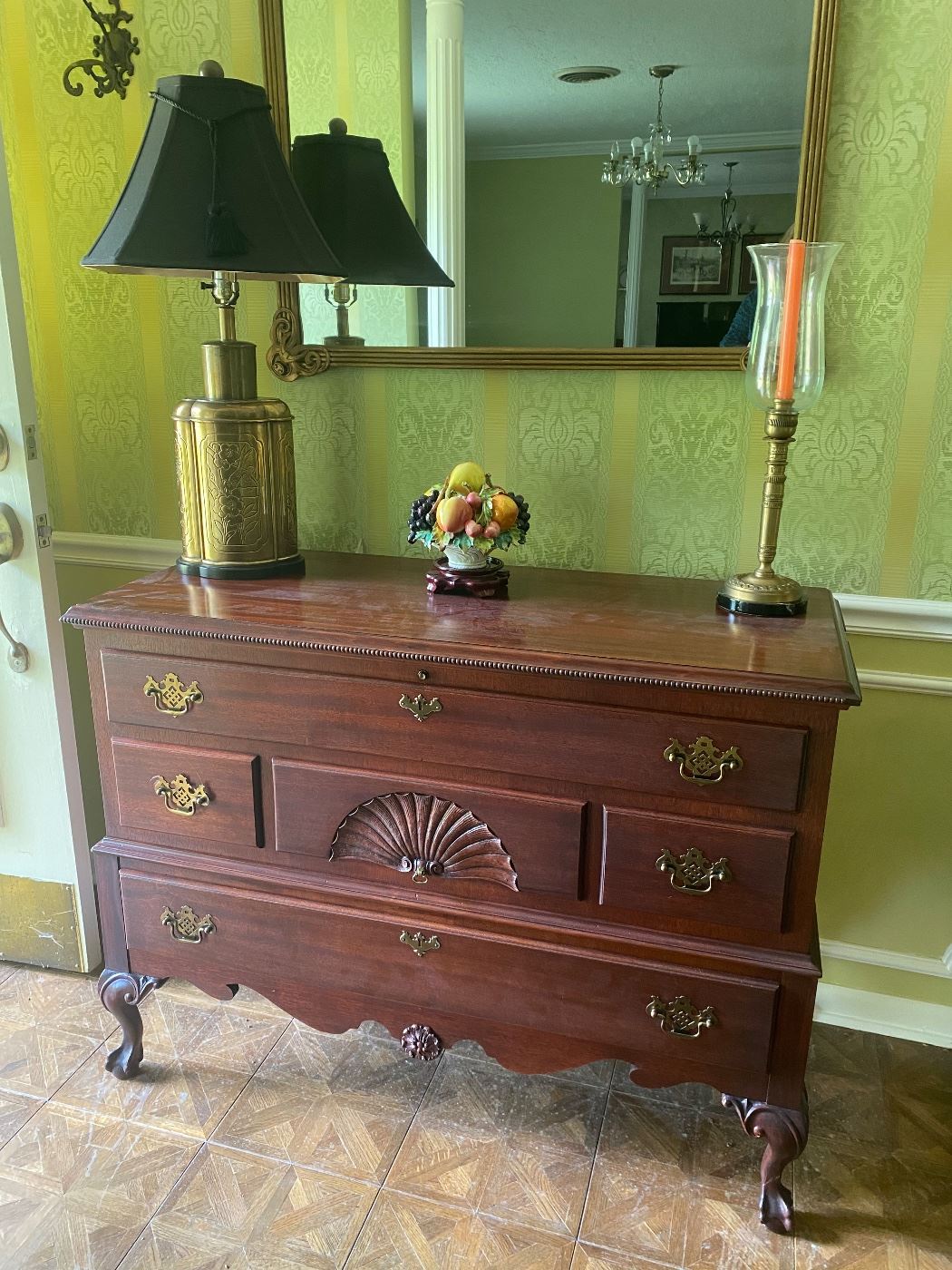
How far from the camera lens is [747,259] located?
1.59 m

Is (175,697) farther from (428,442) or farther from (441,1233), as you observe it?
(441,1233)

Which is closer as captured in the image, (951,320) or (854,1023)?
(951,320)

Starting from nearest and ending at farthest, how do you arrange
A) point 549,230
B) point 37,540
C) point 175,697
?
1. point 175,697
2. point 549,230
3. point 37,540

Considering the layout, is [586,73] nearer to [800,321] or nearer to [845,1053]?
[800,321]

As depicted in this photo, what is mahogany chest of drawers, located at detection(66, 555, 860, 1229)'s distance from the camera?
1307mm

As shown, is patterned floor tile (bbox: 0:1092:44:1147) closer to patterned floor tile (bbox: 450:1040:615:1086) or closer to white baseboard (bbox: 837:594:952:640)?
patterned floor tile (bbox: 450:1040:615:1086)

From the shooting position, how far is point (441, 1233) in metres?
1.47

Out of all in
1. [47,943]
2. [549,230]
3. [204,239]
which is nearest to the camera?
[204,239]

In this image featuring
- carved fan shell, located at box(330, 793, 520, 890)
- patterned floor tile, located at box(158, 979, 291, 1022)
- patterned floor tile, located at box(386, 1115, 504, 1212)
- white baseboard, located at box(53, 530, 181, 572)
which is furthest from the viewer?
white baseboard, located at box(53, 530, 181, 572)

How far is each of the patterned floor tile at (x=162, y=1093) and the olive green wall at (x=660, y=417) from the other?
1.08 meters

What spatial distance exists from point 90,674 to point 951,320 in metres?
1.57

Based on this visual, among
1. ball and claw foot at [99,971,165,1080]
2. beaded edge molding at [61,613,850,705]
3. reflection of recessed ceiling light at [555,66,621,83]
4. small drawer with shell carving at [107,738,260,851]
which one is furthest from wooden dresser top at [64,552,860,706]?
reflection of recessed ceiling light at [555,66,621,83]

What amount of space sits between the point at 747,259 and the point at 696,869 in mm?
1023

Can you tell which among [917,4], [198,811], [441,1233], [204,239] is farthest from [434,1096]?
[917,4]
